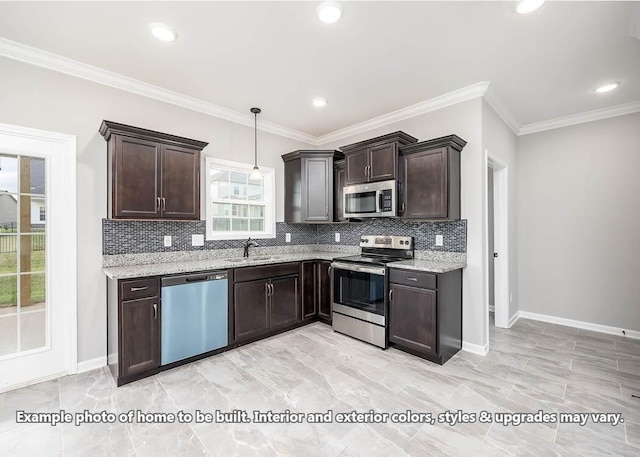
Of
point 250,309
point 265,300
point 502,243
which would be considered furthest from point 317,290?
point 502,243

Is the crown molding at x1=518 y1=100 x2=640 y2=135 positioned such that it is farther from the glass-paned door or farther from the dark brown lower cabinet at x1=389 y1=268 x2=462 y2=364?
the glass-paned door

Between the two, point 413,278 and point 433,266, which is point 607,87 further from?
point 413,278

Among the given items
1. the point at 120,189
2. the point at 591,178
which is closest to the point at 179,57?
the point at 120,189

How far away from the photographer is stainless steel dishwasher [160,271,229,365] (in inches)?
107

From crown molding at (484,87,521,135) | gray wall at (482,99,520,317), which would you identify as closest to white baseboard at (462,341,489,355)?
gray wall at (482,99,520,317)

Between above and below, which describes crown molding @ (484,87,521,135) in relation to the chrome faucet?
above

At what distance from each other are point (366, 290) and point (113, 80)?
134 inches

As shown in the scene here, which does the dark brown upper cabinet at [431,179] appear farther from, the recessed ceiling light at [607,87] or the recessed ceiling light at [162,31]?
the recessed ceiling light at [162,31]

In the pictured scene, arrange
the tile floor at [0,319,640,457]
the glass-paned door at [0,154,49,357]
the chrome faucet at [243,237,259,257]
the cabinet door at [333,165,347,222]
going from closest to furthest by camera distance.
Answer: the tile floor at [0,319,640,457] < the glass-paned door at [0,154,49,357] < the chrome faucet at [243,237,259,257] < the cabinet door at [333,165,347,222]

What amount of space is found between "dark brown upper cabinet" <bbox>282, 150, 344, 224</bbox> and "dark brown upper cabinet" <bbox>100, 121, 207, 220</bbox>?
151 cm

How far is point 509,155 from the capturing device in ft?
13.3

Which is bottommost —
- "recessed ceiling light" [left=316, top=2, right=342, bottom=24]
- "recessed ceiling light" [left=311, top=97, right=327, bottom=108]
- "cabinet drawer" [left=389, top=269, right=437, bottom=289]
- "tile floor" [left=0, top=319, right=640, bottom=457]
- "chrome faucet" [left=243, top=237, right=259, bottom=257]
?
"tile floor" [left=0, top=319, right=640, bottom=457]

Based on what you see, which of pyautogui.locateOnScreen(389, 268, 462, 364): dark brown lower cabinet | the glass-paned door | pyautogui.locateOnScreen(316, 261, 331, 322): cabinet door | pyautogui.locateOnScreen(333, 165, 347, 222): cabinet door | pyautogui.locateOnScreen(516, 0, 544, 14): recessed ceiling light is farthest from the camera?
pyautogui.locateOnScreen(333, 165, 347, 222): cabinet door

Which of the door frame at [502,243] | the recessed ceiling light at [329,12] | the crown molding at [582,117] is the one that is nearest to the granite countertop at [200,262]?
the door frame at [502,243]
